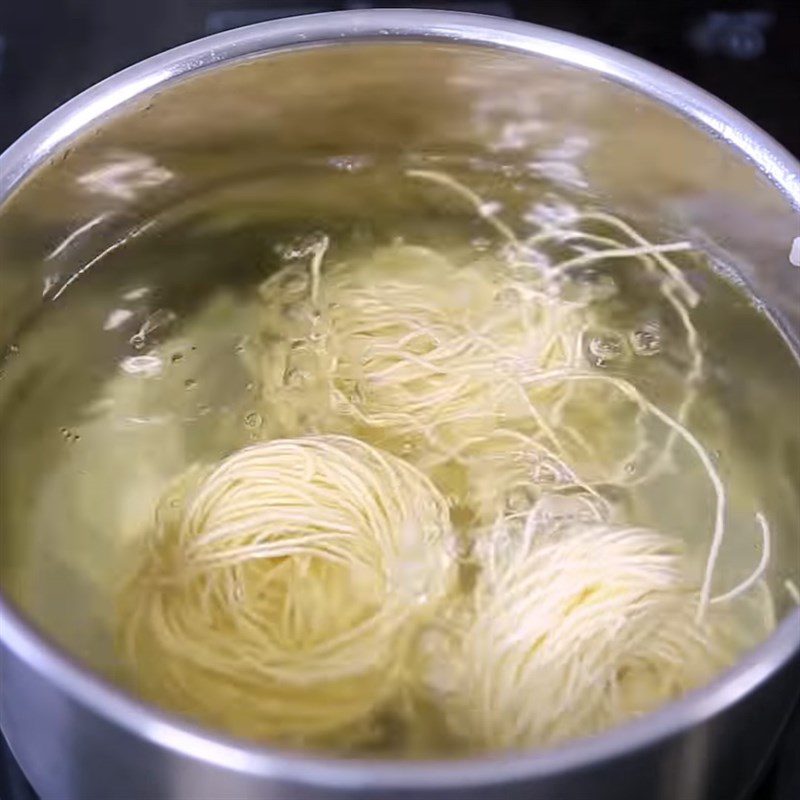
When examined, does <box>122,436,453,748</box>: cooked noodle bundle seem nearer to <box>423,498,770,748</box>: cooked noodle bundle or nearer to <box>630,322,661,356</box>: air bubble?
<box>423,498,770,748</box>: cooked noodle bundle

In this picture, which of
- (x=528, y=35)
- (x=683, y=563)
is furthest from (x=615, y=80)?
(x=683, y=563)

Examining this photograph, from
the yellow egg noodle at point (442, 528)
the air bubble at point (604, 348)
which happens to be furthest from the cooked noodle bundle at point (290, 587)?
the air bubble at point (604, 348)

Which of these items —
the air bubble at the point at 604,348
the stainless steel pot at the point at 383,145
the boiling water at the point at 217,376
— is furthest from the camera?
the air bubble at the point at 604,348

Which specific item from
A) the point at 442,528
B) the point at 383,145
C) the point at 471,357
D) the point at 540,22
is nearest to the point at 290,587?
the point at 442,528

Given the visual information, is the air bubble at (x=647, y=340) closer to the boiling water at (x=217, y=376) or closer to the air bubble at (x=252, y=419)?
the boiling water at (x=217, y=376)

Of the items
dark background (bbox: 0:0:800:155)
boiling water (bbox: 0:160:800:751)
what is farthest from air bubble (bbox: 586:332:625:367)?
dark background (bbox: 0:0:800:155)
